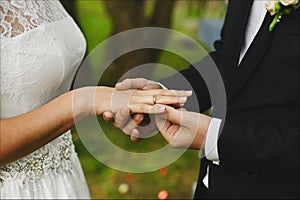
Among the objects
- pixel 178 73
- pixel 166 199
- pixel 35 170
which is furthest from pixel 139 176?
pixel 35 170

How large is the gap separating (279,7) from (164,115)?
49 centimetres

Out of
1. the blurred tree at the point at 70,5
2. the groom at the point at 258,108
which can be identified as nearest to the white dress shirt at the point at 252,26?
the groom at the point at 258,108

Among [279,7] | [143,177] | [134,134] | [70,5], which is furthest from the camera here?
[70,5]

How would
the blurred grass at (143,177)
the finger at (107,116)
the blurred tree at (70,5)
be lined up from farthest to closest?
the blurred tree at (70,5)
the blurred grass at (143,177)
the finger at (107,116)

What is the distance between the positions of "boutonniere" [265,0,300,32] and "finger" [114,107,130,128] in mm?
520

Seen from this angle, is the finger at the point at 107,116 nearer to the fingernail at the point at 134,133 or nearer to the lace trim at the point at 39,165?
the fingernail at the point at 134,133

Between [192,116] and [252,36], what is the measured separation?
1.24ft

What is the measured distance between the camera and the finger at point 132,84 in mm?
1678

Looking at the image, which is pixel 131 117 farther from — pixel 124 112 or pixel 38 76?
pixel 38 76

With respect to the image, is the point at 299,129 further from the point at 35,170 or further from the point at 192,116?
the point at 35,170

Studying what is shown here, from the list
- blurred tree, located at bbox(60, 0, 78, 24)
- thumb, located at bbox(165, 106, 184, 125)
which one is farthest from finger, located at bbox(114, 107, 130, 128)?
blurred tree, located at bbox(60, 0, 78, 24)

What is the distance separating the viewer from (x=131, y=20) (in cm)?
536

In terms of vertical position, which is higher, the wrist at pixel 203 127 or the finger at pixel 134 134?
the wrist at pixel 203 127

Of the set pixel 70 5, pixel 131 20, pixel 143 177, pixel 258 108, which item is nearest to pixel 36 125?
pixel 258 108
